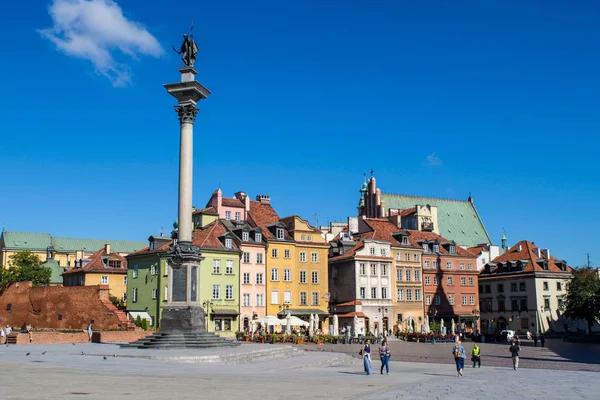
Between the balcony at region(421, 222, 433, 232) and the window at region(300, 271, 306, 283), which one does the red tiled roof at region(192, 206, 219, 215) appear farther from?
the balcony at region(421, 222, 433, 232)

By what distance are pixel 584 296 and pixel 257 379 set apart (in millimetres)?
60078

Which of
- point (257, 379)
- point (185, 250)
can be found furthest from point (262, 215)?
point (257, 379)

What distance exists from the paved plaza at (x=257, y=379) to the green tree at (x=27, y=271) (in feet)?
195

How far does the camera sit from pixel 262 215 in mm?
81938

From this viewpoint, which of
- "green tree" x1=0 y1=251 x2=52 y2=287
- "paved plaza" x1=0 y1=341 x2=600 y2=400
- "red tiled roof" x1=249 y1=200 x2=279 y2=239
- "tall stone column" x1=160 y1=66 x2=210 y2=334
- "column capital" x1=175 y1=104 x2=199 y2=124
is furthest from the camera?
"green tree" x1=0 y1=251 x2=52 y2=287

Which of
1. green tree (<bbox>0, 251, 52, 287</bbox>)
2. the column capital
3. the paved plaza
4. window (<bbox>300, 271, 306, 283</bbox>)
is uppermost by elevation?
the column capital

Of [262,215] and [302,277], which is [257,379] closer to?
[302,277]

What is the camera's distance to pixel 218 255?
71375 mm

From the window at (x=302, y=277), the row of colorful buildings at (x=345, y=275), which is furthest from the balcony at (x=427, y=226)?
the window at (x=302, y=277)

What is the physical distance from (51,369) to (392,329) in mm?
56937

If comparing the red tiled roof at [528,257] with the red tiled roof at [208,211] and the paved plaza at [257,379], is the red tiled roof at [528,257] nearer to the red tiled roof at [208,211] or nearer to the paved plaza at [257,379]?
the red tiled roof at [208,211]

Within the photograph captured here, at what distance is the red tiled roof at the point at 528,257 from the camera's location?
9200 cm

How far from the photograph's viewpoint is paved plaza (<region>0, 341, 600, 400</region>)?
792 inches

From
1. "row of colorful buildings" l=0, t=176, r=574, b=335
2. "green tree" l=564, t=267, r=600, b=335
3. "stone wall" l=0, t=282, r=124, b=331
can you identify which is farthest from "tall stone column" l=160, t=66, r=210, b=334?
"green tree" l=564, t=267, r=600, b=335
